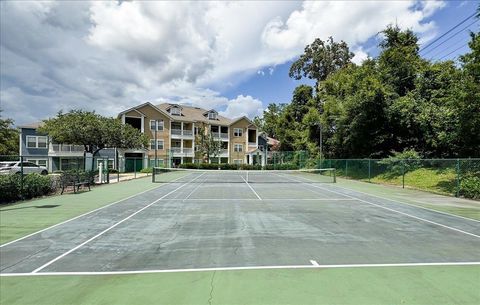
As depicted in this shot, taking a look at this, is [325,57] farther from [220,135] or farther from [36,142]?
[36,142]

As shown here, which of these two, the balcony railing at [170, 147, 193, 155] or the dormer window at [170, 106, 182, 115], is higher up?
the dormer window at [170, 106, 182, 115]

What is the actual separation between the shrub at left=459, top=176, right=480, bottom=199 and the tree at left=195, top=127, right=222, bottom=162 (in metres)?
42.9

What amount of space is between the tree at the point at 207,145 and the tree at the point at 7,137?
88.3 ft

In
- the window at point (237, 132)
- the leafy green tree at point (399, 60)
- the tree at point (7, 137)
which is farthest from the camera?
the window at point (237, 132)

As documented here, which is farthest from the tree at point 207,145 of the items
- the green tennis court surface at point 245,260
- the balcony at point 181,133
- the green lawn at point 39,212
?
the green tennis court surface at point 245,260

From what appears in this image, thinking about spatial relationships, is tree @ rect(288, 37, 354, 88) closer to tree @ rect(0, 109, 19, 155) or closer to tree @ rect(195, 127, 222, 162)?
tree @ rect(195, 127, 222, 162)

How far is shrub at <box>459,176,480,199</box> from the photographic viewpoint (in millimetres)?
18609

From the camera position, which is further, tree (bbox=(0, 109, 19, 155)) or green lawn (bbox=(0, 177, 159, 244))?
tree (bbox=(0, 109, 19, 155))

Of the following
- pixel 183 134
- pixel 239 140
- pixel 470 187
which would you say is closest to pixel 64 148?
pixel 183 134

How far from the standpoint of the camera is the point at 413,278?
19.3 feet

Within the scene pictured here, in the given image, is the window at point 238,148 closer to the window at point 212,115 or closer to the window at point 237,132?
the window at point 237,132

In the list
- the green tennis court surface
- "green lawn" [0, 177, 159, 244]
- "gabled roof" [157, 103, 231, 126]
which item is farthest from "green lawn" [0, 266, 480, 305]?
"gabled roof" [157, 103, 231, 126]

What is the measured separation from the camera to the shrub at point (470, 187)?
18609 mm

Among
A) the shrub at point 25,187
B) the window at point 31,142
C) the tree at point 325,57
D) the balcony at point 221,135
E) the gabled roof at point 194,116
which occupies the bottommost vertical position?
the shrub at point 25,187
